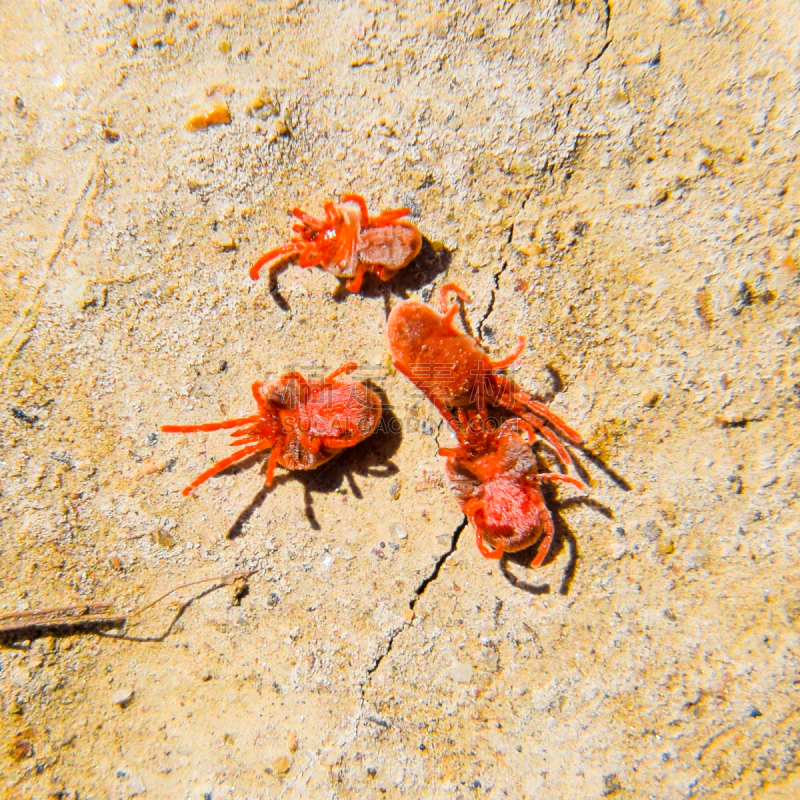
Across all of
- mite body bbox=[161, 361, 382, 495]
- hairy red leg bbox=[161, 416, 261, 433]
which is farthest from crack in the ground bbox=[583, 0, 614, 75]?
hairy red leg bbox=[161, 416, 261, 433]

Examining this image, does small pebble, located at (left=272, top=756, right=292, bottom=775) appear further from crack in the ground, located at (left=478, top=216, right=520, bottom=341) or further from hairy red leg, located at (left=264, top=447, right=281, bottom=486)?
crack in the ground, located at (left=478, top=216, right=520, bottom=341)

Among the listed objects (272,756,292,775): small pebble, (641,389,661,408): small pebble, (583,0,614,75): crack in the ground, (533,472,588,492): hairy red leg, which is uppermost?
(583,0,614,75): crack in the ground

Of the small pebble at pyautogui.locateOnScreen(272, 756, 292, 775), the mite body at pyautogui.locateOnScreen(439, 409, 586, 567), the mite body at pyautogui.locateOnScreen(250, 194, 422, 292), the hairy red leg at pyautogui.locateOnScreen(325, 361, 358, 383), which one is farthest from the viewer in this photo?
the hairy red leg at pyautogui.locateOnScreen(325, 361, 358, 383)

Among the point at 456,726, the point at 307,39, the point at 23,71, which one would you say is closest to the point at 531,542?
the point at 456,726

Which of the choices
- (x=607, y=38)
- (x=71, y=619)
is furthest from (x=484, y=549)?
(x=607, y=38)

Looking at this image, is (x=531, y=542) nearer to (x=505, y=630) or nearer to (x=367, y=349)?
(x=505, y=630)

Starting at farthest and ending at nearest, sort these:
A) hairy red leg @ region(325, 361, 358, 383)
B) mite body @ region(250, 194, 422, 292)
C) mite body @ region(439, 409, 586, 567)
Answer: hairy red leg @ region(325, 361, 358, 383) → mite body @ region(250, 194, 422, 292) → mite body @ region(439, 409, 586, 567)

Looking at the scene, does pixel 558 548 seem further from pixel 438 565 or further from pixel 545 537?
pixel 438 565
